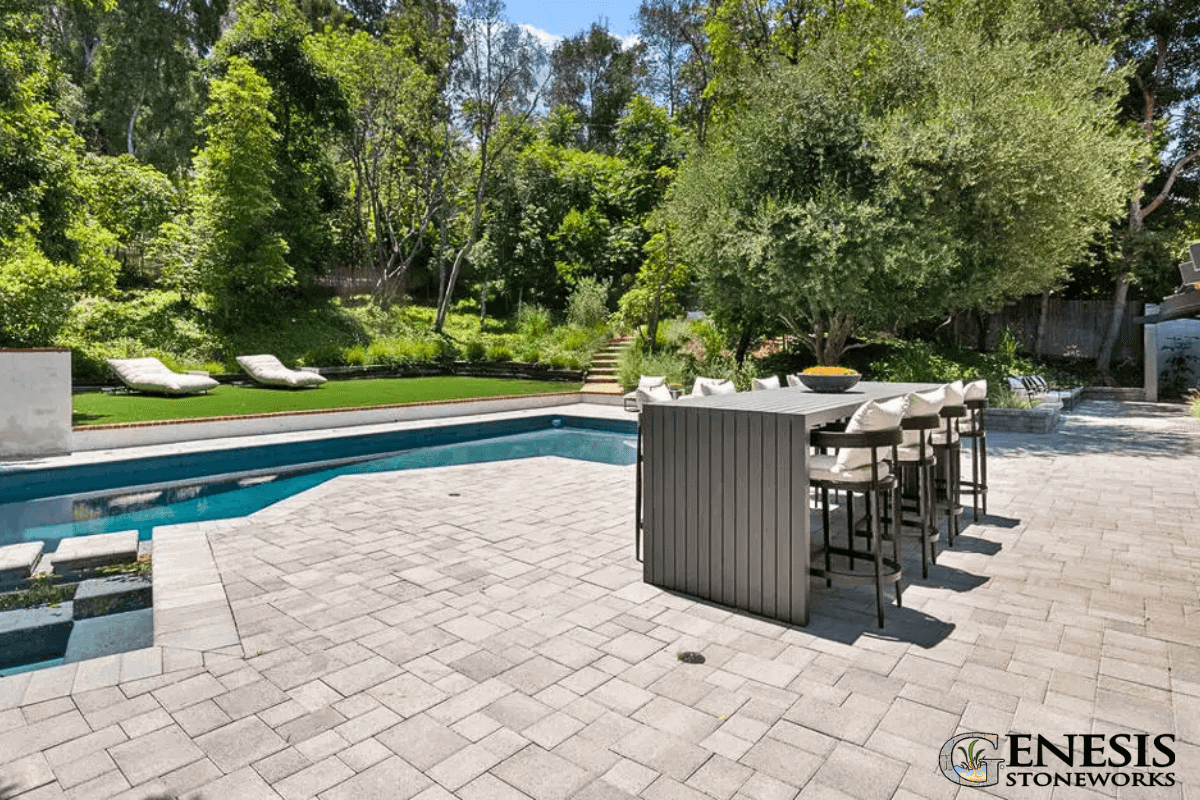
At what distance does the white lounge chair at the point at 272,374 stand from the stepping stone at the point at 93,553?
9.50 meters

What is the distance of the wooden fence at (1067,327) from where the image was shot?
17.2 m

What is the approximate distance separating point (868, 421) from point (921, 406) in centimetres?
94

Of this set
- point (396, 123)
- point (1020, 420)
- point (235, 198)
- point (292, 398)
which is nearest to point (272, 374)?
point (292, 398)

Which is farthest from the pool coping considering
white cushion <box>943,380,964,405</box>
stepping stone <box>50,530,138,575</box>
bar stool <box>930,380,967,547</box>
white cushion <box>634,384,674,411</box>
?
white cushion <box>943,380,964,405</box>

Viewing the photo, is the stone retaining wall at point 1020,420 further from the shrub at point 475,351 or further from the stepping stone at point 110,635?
the shrub at point 475,351

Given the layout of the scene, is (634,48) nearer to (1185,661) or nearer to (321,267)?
(321,267)

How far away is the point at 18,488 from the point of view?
6840 mm

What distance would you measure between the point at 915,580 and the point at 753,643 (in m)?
1.45

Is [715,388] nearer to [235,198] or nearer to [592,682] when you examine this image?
[592,682]

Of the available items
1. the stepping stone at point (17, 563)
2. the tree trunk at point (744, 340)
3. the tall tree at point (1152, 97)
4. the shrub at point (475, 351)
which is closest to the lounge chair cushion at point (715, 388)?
the stepping stone at point (17, 563)

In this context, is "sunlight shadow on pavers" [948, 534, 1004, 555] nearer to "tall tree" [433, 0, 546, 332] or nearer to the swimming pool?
the swimming pool

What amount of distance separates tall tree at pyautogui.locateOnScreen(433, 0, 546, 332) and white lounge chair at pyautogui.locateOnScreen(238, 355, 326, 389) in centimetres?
601

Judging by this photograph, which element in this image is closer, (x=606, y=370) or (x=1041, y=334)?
(x=606, y=370)

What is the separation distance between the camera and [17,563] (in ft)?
13.6
